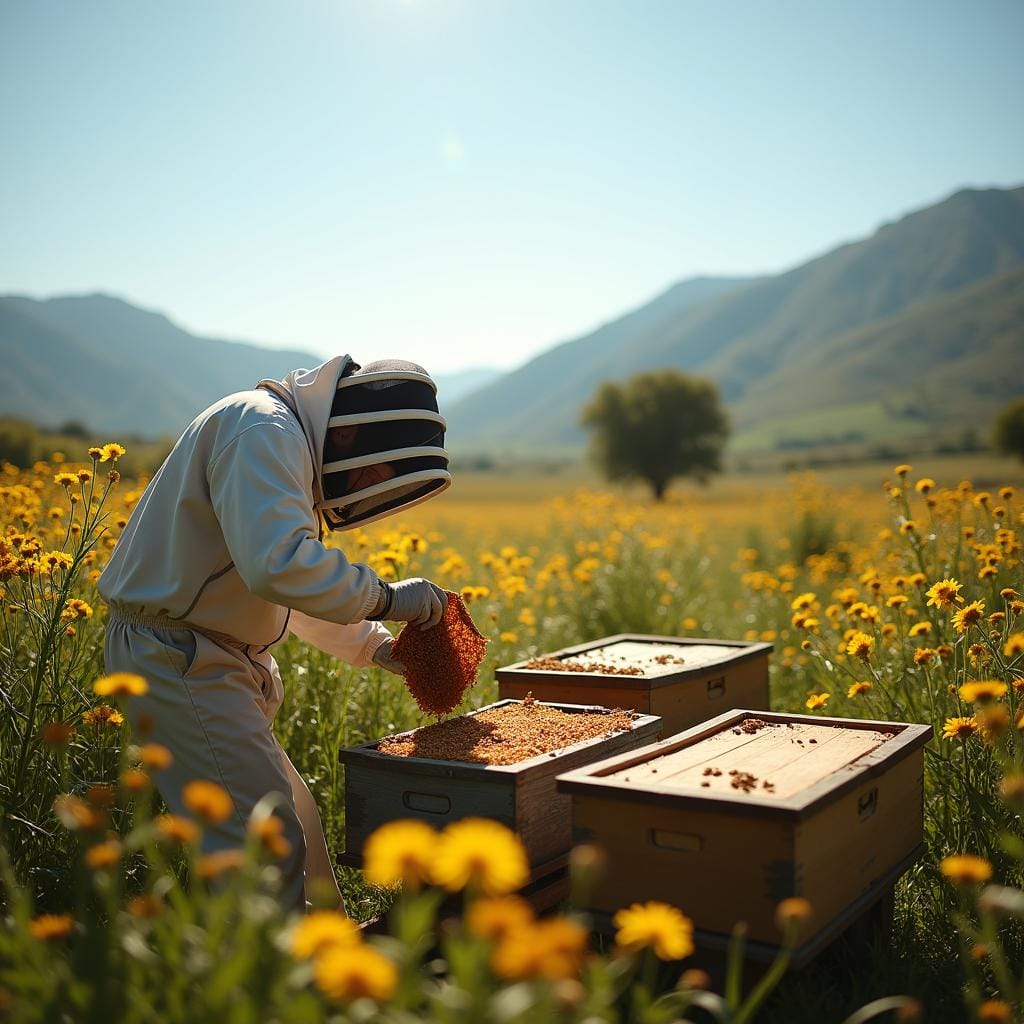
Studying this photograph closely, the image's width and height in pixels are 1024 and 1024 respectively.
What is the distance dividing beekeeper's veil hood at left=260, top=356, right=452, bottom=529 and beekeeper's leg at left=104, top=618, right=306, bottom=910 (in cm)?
74

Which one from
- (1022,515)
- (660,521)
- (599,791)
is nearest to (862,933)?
(599,791)

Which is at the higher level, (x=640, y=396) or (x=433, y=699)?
(x=640, y=396)

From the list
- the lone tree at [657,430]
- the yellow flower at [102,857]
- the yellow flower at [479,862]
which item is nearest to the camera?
the yellow flower at [479,862]

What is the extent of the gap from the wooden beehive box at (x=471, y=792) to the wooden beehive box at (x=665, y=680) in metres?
0.62

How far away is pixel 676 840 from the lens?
272cm

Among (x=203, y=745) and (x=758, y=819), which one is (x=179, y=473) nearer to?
(x=203, y=745)

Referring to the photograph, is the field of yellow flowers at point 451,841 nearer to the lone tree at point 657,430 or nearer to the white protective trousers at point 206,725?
the white protective trousers at point 206,725

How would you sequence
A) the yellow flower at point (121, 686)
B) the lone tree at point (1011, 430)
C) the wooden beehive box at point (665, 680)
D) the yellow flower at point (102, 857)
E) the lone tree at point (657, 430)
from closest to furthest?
the yellow flower at point (102, 857)
the yellow flower at point (121, 686)
the wooden beehive box at point (665, 680)
the lone tree at point (1011, 430)
the lone tree at point (657, 430)

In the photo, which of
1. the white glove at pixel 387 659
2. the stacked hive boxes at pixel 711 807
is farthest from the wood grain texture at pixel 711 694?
the white glove at pixel 387 659

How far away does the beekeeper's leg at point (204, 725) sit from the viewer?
3.31 metres

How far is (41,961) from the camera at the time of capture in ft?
5.30

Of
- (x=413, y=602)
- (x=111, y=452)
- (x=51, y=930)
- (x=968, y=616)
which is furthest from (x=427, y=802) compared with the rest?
(x=968, y=616)

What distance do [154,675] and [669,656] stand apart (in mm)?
2574

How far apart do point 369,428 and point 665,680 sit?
179 cm
